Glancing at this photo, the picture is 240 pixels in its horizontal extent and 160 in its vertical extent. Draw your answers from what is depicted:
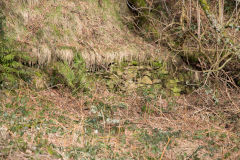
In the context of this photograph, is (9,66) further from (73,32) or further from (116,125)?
(116,125)

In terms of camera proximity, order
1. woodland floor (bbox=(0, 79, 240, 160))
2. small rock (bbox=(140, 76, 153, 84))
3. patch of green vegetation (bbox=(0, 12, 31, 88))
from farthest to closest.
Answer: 1. small rock (bbox=(140, 76, 153, 84))
2. patch of green vegetation (bbox=(0, 12, 31, 88))
3. woodland floor (bbox=(0, 79, 240, 160))

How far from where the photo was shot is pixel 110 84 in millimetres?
7402

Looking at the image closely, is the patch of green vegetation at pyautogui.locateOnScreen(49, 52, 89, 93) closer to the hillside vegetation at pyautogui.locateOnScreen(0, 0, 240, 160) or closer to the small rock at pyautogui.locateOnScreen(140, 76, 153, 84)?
the hillside vegetation at pyautogui.locateOnScreen(0, 0, 240, 160)

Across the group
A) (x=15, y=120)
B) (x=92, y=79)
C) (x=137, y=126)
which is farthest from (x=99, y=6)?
(x=15, y=120)

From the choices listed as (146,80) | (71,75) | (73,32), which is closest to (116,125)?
(71,75)

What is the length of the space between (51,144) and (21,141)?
1.28 feet

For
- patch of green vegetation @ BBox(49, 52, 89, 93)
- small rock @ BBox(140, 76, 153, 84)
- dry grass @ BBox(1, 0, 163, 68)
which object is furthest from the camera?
small rock @ BBox(140, 76, 153, 84)

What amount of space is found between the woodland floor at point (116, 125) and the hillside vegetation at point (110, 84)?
19mm

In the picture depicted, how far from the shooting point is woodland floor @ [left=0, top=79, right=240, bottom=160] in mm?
4176

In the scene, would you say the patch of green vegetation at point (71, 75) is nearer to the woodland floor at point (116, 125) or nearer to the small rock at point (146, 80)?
the woodland floor at point (116, 125)

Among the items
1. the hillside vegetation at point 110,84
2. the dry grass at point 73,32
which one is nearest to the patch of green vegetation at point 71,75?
the hillside vegetation at point 110,84

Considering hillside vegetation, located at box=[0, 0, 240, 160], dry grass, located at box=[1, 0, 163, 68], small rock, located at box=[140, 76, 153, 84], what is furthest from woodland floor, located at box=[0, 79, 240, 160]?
dry grass, located at box=[1, 0, 163, 68]

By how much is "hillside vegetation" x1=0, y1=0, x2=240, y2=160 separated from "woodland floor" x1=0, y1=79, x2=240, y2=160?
19 millimetres

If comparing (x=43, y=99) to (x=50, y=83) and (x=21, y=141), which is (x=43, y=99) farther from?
(x=21, y=141)
